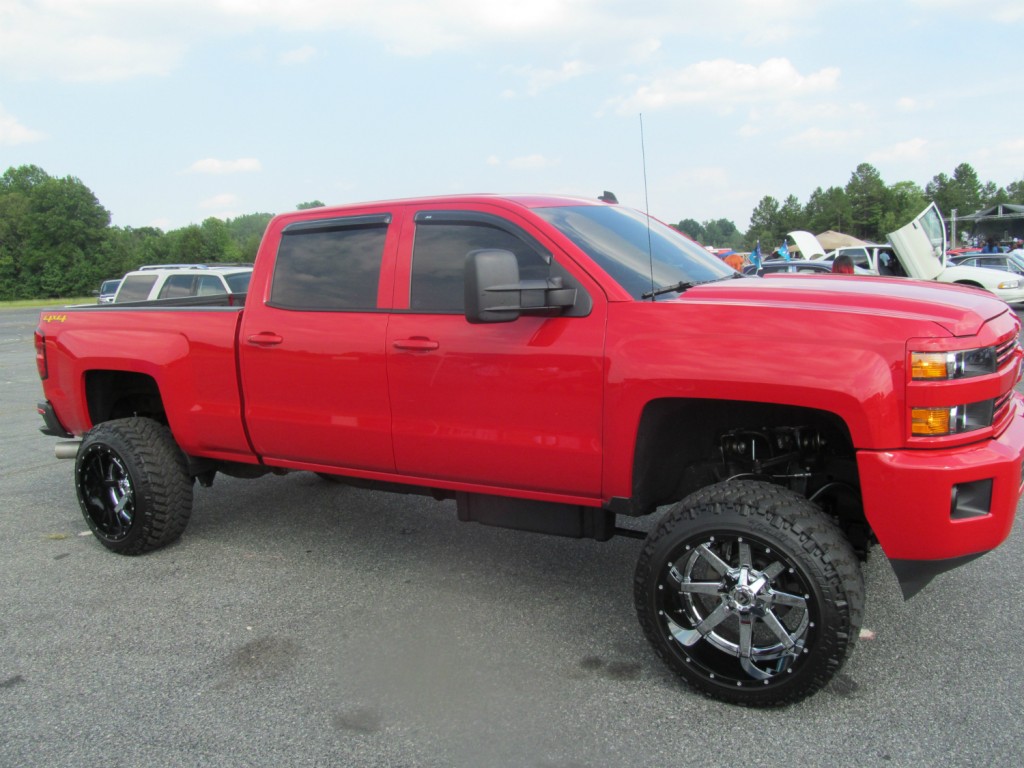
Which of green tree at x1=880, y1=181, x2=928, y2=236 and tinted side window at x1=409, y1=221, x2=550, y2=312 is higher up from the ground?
green tree at x1=880, y1=181, x2=928, y2=236

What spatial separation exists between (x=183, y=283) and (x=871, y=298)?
1316 cm

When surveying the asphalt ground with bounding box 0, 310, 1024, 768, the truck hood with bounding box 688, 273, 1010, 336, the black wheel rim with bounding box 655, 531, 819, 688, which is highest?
the truck hood with bounding box 688, 273, 1010, 336

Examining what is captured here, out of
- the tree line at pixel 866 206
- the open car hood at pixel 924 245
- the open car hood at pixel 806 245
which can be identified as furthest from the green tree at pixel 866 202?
the open car hood at pixel 924 245

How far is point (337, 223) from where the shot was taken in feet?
13.8

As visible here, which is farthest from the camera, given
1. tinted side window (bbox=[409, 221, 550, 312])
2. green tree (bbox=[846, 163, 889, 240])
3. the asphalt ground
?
green tree (bbox=[846, 163, 889, 240])

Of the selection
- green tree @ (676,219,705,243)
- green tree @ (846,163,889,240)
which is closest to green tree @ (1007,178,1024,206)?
green tree @ (846,163,889,240)

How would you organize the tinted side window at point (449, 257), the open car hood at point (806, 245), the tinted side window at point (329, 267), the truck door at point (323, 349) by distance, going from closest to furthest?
the tinted side window at point (449, 257)
the truck door at point (323, 349)
the tinted side window at point (329, 267)
the open car hood at point (806, 245)

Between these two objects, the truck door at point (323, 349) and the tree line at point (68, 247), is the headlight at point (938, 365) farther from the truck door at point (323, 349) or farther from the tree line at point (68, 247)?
the tree line at point (68, 247)

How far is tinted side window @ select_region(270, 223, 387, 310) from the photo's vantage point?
403cm

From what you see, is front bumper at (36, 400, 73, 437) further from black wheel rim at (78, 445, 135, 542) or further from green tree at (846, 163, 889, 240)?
green tree at (846, 163, 889, 240)

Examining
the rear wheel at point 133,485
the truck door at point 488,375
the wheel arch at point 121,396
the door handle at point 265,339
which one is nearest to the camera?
the truck door at point 488,375

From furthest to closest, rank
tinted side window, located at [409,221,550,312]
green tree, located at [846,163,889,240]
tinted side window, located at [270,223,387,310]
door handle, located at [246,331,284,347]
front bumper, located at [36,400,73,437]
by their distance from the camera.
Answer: green tree, located at [846,163,889,240]
front bumper, located at [36,400,73,437]
door handle, located at [246,331,284,347]
tinted side window, located at [270,223,387,310]
tinted side window, located at [409,221,550,312]

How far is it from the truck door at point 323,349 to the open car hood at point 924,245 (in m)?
11.6

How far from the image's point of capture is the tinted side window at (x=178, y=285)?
45.9 ft
